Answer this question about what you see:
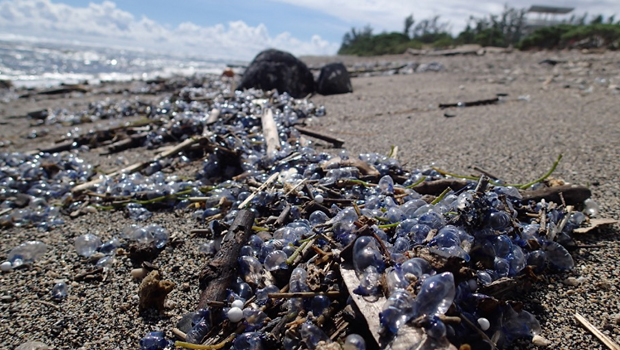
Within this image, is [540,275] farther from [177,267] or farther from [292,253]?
[177,267]

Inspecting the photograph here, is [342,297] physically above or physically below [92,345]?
above

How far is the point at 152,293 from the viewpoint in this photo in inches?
67.4

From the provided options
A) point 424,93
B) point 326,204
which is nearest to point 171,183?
point 326,204

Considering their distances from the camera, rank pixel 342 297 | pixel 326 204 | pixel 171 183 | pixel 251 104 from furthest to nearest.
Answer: pixel 251 104
pixel 171 183
pixel 326 204
pixel 342 297

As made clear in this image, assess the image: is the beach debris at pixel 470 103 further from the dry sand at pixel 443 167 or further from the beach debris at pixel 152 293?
the beach debris at pixel 152 293

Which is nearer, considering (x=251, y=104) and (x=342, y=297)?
(x=342, y=297)

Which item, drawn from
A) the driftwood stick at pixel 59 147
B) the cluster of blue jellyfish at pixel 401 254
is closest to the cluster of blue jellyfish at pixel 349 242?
the cluster of blue jellyfish at pixel 401 254

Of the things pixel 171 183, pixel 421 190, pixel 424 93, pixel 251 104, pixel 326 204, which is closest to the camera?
pixel 326 204

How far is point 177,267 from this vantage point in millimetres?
1954

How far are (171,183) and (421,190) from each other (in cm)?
178

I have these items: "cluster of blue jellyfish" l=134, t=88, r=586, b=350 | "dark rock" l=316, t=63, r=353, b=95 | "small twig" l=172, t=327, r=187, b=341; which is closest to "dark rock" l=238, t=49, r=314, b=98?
"dark rock" l=316, t=63, r=353, b=95

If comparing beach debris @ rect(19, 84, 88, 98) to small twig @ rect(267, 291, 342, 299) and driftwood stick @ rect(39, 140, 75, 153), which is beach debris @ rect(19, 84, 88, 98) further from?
small twig @ rect(267, 291, 342, 299)

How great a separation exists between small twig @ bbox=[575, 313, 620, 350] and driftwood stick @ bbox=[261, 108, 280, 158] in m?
2.09

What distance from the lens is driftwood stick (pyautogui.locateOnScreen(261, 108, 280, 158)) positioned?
10.2ft
